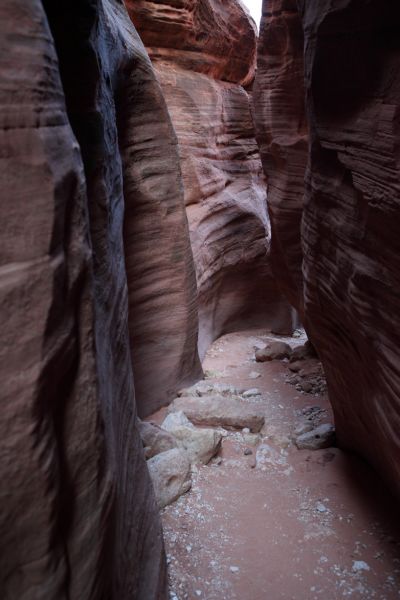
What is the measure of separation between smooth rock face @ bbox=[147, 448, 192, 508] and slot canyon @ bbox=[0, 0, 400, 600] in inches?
0.8

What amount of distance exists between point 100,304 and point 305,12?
271 cm

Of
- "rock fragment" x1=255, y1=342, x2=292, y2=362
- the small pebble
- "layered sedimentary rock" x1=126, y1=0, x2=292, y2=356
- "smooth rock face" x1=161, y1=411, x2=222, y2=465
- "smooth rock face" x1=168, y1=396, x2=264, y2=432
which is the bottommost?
"rock fragment" x1=255, y1=342, x2=292, y2=362

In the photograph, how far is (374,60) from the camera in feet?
9.14

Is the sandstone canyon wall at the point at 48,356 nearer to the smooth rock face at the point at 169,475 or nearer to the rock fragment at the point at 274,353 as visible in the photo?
the smooth rock face at the point at 169,475

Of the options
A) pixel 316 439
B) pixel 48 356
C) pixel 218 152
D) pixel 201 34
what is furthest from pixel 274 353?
Result: pixel 48 356

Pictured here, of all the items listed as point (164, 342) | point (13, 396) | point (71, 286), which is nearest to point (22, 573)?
point (13, 396)

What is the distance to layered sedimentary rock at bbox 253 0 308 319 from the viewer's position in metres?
5.92

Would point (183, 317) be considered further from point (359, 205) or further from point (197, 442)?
point (359, 205)

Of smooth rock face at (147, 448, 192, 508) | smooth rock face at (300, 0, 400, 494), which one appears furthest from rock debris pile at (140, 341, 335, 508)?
smooth rock face at (300, 0, 400, 494)

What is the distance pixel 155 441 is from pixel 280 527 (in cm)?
129

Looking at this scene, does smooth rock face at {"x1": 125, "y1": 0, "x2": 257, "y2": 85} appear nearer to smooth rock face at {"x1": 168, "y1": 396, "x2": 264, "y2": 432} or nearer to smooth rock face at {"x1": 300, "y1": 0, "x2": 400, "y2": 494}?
smooth rock face at {"x1": 300, "y1": 0, "x2": 400, "y2": 494}

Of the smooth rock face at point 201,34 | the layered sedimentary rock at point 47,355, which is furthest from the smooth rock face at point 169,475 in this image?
the smooth rock face at point 201,34

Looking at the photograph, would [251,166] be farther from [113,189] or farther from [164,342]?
[113,189]

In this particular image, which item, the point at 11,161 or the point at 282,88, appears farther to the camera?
the point at 282,88
